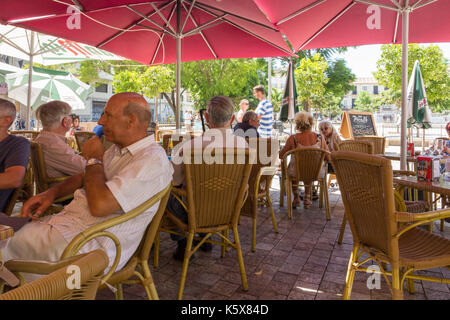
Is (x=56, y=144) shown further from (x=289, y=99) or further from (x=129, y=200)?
(x=289, y=99)

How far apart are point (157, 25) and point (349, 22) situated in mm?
2914

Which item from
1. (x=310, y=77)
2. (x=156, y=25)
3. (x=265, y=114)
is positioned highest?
(x=310, y=77)

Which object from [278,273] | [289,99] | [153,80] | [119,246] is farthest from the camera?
[153,80]

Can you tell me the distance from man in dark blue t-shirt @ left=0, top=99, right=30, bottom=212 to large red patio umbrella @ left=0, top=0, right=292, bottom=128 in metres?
2.18

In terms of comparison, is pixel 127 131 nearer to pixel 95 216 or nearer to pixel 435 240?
pixel 95 216

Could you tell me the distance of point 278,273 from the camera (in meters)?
2.65

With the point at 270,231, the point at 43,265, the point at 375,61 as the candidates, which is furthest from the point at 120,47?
the point at 375,61

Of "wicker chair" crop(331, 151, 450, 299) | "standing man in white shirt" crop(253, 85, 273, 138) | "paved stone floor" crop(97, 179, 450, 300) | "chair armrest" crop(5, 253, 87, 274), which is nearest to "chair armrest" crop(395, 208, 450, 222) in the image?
"wicker chair" crop(331, 151, 450, 299)

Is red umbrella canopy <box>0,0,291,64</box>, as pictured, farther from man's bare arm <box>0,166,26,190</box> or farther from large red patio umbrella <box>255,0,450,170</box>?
man's bare arm <box>0,166,26,190</box>

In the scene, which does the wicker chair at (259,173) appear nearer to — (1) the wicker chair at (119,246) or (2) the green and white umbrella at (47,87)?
(1) the wicker chair at (119,246)

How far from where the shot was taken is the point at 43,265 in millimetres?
1087

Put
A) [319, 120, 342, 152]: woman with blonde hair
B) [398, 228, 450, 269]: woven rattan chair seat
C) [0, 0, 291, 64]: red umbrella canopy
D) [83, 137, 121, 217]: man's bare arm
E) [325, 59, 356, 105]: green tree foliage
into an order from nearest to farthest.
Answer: [83, 137, 121, 217]: man's bare arm < [398, 228, 450, 269]: woven rattan chair seat < [0, 0, 291, 64]: red umbrella canopy < [319, 120, 342, 152]: woman with blonde hair < [325, 59, 356, 105]: green tree foliage

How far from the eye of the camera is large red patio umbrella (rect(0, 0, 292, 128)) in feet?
13.7

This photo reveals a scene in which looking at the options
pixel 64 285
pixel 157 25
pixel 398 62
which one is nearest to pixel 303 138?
pixel 157 25
